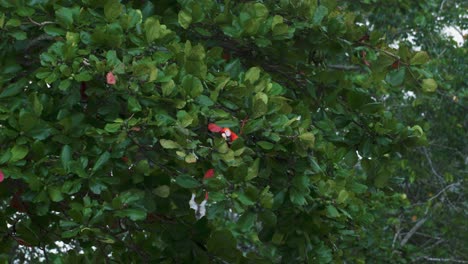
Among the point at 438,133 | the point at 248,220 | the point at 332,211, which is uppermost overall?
the point at 248,220

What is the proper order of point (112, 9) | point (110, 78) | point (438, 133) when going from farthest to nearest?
point (438, 133)
point (112, 9)
point (110, 78)

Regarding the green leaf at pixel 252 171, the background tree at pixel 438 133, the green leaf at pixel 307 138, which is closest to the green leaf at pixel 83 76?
the green leaf at pixel 252 171

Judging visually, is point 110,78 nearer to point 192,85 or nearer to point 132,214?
point 192,85

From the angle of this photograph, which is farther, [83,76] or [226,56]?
[226,56]

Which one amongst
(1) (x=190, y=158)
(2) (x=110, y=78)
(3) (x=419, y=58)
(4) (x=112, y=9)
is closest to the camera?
(1) (x=190, y=158)

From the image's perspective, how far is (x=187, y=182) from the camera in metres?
2.85

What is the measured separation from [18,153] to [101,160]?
257 mm

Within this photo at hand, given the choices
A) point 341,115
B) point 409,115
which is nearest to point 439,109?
point 409,115

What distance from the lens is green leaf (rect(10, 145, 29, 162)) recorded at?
2791 millimetres

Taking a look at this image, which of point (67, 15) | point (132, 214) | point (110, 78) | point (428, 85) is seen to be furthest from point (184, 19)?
point (428, 85)

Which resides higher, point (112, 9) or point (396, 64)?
point (112, 9)

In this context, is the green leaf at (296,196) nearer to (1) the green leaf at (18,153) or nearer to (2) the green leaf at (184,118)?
(2) the green leaf at (184,118)

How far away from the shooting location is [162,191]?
2984mm

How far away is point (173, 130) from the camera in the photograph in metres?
2.71
